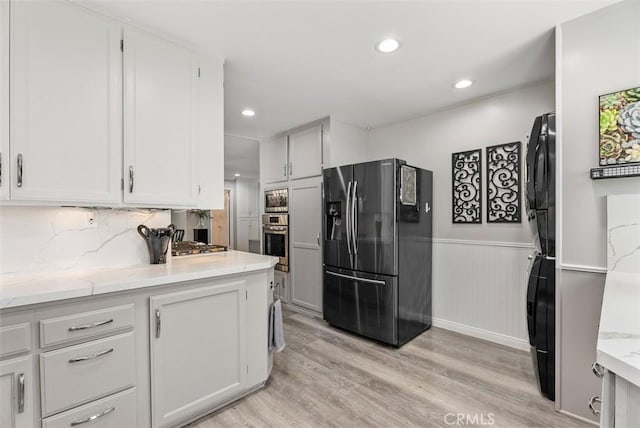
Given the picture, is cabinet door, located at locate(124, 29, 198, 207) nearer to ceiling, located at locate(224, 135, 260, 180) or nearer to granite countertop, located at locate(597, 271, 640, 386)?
granite countertop, located at locate(597, 271, 640, 386)

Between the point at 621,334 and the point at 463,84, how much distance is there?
8.04ft

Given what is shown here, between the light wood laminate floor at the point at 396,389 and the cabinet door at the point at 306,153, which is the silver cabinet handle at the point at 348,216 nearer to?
the cabinet door at the point at 306,153

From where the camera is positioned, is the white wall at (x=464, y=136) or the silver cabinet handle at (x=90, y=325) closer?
the silver cabinet handle at (x=90, y=325)

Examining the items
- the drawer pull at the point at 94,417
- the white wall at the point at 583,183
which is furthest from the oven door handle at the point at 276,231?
the white wall at the point at 583,183

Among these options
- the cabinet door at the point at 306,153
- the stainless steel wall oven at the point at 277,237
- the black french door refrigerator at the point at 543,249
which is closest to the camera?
the black french door refrigerator at the point at 543,249

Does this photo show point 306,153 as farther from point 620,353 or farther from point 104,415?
point 620,353

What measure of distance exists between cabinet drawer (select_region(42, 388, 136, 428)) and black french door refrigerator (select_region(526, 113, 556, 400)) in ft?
8.52

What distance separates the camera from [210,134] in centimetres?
212

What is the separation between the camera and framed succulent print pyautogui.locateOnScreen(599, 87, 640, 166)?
157cm

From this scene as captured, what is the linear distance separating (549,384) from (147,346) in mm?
2595

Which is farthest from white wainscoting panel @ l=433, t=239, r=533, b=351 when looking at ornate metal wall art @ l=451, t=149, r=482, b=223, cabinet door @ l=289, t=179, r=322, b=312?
cabinet door @ l=289, t=179, r=322, b=312

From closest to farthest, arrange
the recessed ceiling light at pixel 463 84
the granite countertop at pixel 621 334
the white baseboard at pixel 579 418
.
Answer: the granite countertop at pixel 621 334 → the white baseboard at pixel 579 418 → the recessed ceiling light at pixel 463 84

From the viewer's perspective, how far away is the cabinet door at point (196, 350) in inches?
62.8

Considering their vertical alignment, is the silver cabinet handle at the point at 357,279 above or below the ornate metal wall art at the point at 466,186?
below
